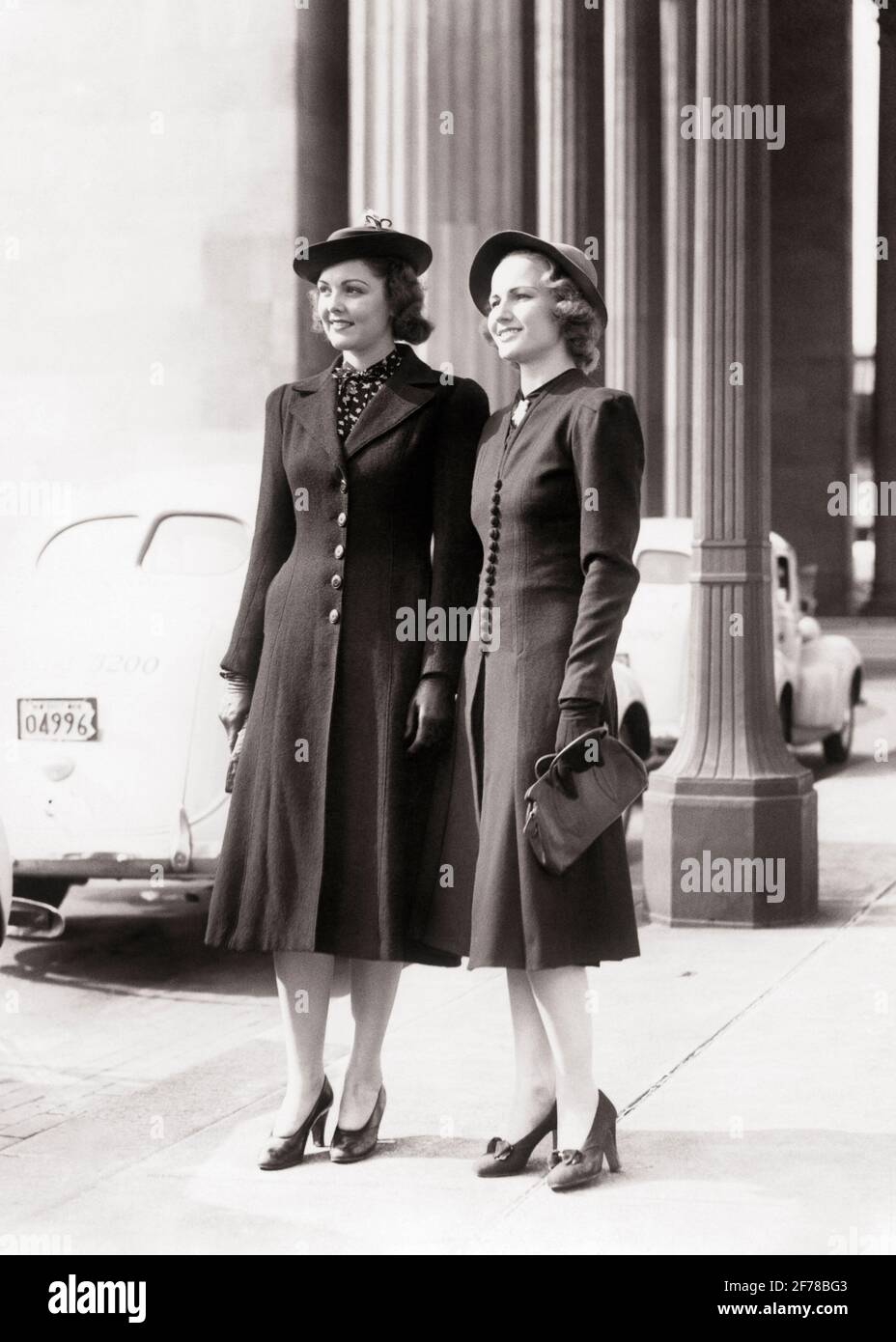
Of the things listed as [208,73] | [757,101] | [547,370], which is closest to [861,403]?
[208,73]

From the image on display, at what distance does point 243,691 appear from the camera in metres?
4.56

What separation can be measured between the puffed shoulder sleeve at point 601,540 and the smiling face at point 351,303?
0.64 meters

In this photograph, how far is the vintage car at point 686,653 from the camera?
12.5m

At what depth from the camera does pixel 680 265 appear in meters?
22.7

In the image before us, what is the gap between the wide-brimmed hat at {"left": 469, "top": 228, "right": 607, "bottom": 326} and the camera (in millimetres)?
4246

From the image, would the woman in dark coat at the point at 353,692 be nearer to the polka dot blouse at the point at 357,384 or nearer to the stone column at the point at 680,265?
the polka dot blouse at the point at 357,384

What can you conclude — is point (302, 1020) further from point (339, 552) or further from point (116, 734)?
point (116, 734)

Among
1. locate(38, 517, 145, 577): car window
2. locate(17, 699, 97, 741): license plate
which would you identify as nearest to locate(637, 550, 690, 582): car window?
locate(38, 517, 145, 577): car window

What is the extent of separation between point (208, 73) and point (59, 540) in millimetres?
6795

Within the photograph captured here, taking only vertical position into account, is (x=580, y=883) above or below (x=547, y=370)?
Result: below

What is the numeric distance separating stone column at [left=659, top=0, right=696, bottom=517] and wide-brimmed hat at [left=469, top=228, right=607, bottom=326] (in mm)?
16811
